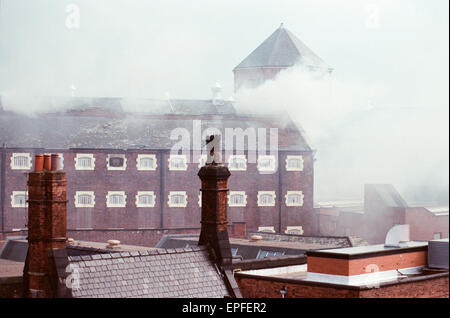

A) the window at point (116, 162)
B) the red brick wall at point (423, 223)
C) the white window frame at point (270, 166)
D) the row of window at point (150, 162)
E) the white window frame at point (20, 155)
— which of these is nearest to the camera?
the white window frame at point (20, 155)

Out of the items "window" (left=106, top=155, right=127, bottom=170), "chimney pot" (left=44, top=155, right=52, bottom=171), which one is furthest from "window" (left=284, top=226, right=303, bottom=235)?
"chimney pot" (left=44, top=155, right=52, bottom=171)

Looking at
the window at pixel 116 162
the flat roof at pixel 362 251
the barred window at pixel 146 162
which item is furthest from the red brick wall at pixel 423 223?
the flat roof at pixel 362 251

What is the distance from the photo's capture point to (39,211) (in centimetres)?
2145

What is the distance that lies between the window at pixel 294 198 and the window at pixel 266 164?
1939mm

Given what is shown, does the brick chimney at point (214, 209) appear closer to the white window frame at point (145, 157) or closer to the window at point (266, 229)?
the white window frame at point (145, 157)

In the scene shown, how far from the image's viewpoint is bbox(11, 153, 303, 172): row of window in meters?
49.3

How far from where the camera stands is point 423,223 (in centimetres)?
5169

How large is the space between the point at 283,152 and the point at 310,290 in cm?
3164

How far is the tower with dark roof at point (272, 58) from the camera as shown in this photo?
63312 millimetres

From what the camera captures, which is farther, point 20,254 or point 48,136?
point 48,136

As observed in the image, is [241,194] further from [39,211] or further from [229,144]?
[39,211]

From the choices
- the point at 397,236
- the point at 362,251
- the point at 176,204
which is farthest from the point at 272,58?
the point at 362,251
